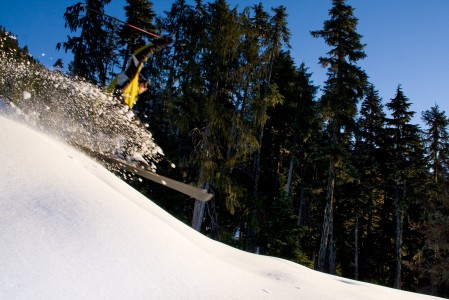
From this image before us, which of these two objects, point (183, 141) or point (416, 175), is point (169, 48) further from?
point (416, 175)

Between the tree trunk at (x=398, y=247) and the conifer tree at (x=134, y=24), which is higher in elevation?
the conifer tree at (x=134, y=24)

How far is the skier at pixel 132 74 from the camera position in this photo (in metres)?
5.79

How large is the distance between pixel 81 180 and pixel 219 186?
9405mm

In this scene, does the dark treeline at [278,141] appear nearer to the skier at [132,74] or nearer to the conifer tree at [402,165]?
the conifer tree at [402,165]

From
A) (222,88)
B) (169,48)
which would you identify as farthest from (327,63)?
(169,48)

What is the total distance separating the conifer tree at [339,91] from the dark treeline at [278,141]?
5 centimetres

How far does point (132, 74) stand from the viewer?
235 inches

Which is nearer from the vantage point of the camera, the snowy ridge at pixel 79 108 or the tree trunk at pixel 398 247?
the snowy ridge at pixel 79 108

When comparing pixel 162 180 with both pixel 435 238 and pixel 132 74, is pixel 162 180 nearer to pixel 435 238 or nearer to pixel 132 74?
pixel 132 74

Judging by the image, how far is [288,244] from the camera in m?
13.3

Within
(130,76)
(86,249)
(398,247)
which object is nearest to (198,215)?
(130,76)

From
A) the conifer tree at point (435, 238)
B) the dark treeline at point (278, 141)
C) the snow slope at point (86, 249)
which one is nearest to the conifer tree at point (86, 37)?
the dark treeline at point (278, 141)

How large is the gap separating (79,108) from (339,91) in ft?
44.4

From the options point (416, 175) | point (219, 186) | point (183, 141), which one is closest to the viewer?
point (219, 186)
